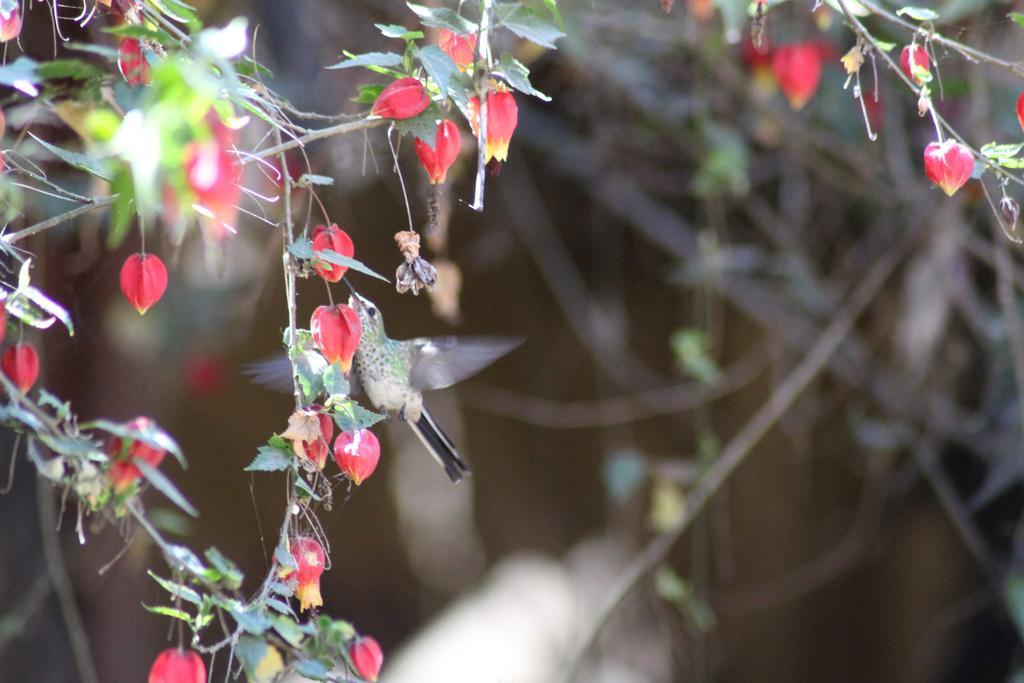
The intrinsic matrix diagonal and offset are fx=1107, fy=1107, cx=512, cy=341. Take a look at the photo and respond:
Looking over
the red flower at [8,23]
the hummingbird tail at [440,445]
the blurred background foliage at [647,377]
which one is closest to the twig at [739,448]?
the blurred background foliage at [647,377]

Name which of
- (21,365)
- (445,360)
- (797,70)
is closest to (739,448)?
(797,70)

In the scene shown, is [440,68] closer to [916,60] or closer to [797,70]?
[916,60]

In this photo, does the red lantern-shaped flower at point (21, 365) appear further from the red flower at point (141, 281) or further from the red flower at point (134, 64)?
the red flower at point (134, 64)

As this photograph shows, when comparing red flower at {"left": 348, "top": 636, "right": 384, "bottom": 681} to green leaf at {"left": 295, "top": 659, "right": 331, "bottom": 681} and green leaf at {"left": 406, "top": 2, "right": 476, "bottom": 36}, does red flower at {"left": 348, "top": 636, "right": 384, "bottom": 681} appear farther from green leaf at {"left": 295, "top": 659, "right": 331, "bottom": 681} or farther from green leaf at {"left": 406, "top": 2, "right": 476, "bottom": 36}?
green leaf at {"left": 406, "top": 2, "right": 476, "bottom": 36}

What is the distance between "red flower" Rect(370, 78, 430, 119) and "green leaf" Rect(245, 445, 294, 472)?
24 centimetres

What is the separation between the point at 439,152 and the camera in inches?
31.7

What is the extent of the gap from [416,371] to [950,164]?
65cm

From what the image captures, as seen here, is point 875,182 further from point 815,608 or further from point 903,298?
point 815,608

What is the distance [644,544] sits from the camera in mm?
2639

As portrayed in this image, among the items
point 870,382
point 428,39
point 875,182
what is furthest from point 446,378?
point 870,382

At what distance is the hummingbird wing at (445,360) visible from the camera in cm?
124

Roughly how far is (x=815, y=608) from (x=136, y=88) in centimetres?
225

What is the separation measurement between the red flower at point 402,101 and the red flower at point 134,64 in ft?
0.61

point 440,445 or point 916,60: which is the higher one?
point 916,60
